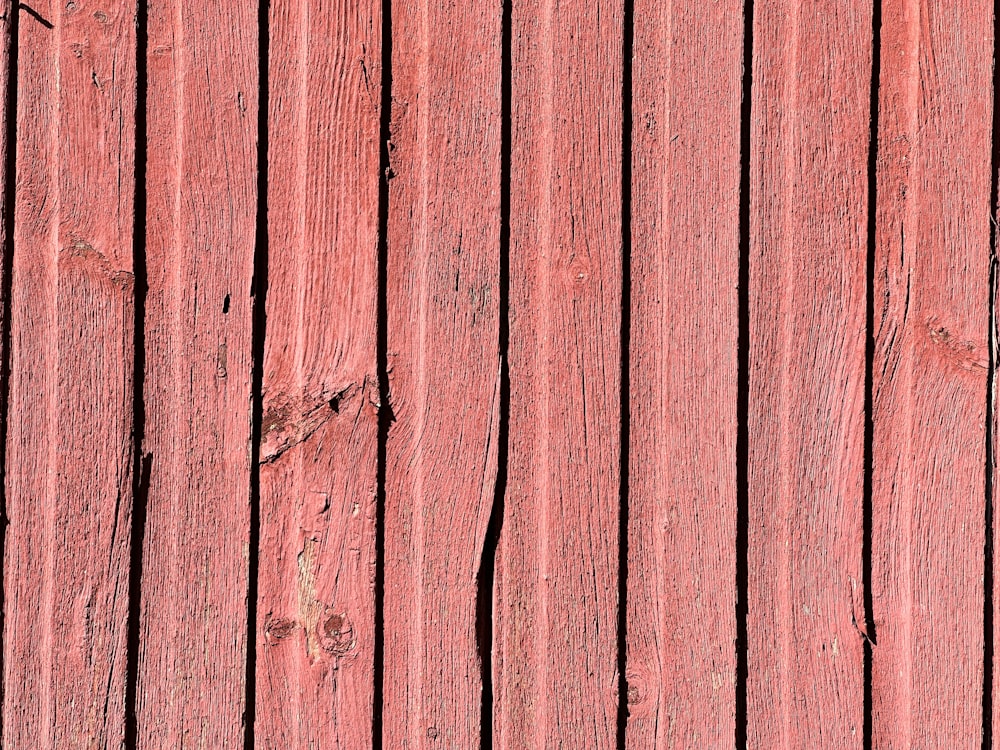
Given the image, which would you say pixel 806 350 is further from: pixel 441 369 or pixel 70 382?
pixel 70 382

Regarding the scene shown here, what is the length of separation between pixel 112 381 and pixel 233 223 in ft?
1.01

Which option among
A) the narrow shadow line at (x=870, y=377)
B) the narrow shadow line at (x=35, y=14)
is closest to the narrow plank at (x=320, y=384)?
the narrow shadow line at (x=35, y=14)

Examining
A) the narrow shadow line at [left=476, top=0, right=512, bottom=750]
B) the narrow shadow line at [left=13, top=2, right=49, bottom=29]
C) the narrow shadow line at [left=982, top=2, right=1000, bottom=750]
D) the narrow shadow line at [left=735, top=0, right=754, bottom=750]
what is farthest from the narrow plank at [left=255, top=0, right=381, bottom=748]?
the narrow shadow line at [left=982, top=2, right=1000, bottom=750]

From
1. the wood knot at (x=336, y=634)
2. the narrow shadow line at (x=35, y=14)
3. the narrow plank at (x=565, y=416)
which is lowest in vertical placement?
the wood knot at (x=336, y=634)

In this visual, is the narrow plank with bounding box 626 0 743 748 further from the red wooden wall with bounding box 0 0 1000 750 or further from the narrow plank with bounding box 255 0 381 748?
the narrow plank with bounding box 255 0 381 748

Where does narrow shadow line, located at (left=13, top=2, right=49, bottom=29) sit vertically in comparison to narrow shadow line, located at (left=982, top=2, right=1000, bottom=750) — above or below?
above

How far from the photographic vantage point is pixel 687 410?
138cm

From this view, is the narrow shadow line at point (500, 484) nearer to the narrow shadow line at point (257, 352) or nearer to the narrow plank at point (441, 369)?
the narrow plank at point (441, 369)

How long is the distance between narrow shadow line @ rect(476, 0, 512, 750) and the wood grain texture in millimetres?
554

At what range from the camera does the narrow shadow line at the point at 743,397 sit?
1.38 metres

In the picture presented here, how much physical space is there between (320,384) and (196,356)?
0.20m

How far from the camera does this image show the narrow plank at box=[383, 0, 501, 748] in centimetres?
136

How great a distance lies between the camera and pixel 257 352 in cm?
137

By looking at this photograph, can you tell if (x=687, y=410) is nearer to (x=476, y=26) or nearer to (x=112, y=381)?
(x=476, y=26)
